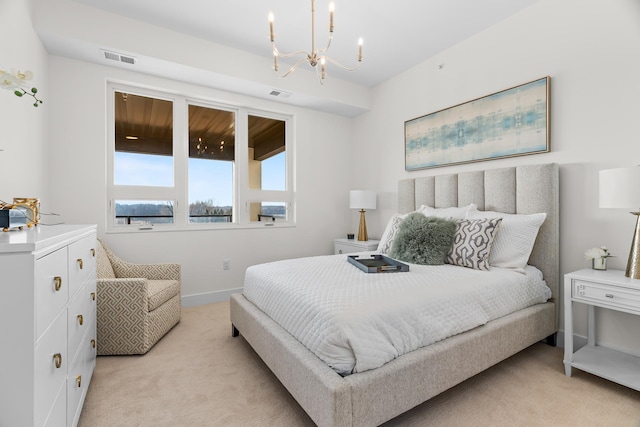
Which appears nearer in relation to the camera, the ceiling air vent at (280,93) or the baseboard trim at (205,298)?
the baseboard trim at (205,298)

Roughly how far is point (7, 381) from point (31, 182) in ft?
6.70

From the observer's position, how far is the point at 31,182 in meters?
2.29

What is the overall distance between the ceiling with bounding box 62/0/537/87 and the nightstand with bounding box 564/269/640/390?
2.24m

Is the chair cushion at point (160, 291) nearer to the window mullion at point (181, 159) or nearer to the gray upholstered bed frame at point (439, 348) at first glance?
the gray upholstered bed frame at point (439, 348)

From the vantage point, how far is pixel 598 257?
2.04 metres

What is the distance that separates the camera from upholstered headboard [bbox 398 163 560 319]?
7.73ft

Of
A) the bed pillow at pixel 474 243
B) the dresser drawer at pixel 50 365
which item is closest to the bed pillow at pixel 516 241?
the bed pillow at pixel 474 243

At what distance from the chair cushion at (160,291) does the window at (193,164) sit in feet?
2.59

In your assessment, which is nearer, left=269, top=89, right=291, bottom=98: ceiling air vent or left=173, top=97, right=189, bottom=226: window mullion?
left=173, top=97, right=189, bottom=226: window mullion

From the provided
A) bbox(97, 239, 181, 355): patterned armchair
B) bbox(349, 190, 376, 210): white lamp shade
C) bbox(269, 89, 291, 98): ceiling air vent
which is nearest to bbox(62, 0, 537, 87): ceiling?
bbox(269, 89, 291, 98): ceiling air vent

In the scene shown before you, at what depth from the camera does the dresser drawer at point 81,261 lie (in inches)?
54.8

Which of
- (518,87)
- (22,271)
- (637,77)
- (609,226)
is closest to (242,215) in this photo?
(22,271)

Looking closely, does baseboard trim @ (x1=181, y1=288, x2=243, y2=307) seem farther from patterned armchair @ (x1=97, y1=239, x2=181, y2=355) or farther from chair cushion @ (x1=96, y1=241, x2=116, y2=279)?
patterned armchair @ (x1=97, y1=239, x2=181, y2=355)

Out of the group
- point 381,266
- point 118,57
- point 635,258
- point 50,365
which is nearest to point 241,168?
point 118,57
